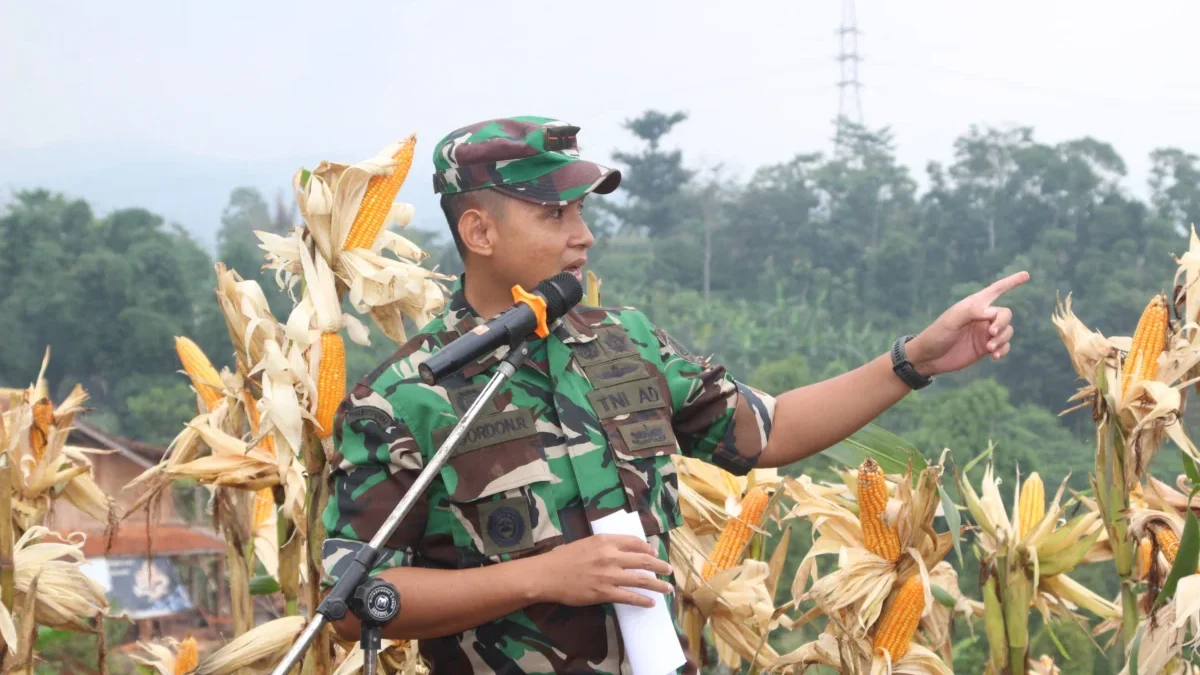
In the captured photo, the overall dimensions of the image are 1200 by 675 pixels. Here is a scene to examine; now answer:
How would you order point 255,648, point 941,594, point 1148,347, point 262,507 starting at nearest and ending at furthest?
point 255,648, point 1148,347, point 941,594, point 262,507

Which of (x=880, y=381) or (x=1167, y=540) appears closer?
(x=880, y=381)

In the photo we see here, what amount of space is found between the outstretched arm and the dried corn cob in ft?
2.12

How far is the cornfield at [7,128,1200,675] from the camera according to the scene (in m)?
3.16

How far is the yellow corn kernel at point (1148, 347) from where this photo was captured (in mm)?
3471

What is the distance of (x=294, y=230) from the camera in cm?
327

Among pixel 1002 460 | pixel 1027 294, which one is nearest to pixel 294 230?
pixel 1002 460

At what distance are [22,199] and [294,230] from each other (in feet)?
226

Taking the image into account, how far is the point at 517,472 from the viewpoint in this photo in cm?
226

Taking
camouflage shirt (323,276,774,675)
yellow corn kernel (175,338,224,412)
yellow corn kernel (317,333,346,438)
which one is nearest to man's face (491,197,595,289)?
camouflage shirt (323,276,774,675)

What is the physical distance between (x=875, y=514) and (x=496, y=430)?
4.58 ft

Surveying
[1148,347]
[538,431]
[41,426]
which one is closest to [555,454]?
[538,431]

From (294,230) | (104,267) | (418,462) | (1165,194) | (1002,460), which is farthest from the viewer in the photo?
(1165,194)

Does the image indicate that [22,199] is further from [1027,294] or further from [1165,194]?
[1165,194]

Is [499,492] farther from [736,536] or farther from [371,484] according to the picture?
[736,536]
